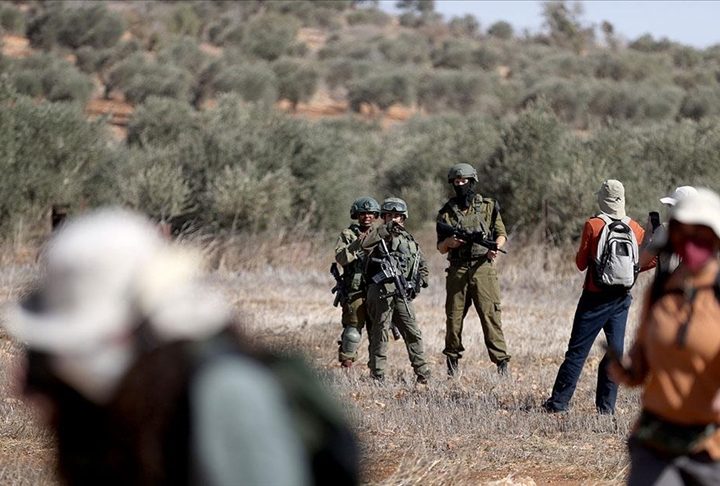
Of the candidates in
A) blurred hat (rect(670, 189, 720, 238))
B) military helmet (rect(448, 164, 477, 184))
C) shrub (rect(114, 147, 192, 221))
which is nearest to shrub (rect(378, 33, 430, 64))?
shrub (rect(114, 147, 192, 221))

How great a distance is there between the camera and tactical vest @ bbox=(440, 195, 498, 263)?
9.81 metres

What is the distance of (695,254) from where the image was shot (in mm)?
3998

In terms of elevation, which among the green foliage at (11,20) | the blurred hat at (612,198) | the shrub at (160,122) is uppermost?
the blurred hat at (612,198)

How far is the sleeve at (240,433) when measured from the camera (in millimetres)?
2090

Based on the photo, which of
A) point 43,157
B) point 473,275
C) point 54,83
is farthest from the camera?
point 54,83

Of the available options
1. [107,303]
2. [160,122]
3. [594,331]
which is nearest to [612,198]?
[594,331]

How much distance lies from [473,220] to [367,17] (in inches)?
2486

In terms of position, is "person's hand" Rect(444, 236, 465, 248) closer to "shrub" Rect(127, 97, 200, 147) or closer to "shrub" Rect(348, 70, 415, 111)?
"shrub" Rect(127, 97, 200, 147)

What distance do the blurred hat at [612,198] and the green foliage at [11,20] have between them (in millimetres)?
42488

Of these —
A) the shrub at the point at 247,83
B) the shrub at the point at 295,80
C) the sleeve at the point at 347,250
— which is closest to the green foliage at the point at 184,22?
the shrub at the point at 295,80

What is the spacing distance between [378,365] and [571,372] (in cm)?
235

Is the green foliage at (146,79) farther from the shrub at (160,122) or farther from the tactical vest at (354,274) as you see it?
the tactical vest at (354,274)

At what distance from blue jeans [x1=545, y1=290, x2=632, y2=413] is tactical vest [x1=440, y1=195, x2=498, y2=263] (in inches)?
73.6

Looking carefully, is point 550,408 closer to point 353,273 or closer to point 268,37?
point 353,273
